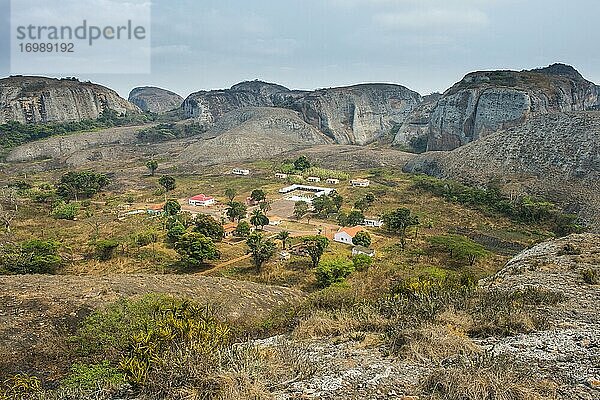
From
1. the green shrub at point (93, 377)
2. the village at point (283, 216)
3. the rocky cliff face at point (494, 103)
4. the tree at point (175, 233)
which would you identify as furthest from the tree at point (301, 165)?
the green shrub at point (93, 377)

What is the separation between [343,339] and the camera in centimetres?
897

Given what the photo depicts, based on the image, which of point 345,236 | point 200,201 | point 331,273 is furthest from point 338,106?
point 331,273

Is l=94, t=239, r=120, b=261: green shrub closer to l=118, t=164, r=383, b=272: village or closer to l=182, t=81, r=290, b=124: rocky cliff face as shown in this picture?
l=118, t=164, r=383, b=272: village

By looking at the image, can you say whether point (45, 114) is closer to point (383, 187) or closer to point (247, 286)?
point (383, 187)

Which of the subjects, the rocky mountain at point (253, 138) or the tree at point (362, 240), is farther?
the rocky mountain at point (253, 138)

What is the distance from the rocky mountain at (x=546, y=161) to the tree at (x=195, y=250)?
1164 inches

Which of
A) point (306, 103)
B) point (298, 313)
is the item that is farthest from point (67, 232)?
point (306, 103)

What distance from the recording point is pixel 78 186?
47.4 m

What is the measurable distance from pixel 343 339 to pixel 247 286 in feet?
31.5

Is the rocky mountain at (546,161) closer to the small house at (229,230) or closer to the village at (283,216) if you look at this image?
the village at (283,216)

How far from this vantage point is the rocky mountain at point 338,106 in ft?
349

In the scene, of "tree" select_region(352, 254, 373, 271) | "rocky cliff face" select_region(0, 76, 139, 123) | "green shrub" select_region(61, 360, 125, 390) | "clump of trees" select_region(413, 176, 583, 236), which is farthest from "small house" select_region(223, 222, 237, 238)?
"rocky cliff face" select_region(0, 76, 139, 123)

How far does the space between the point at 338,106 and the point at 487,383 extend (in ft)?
358

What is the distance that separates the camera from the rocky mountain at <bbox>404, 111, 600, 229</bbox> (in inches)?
1593
